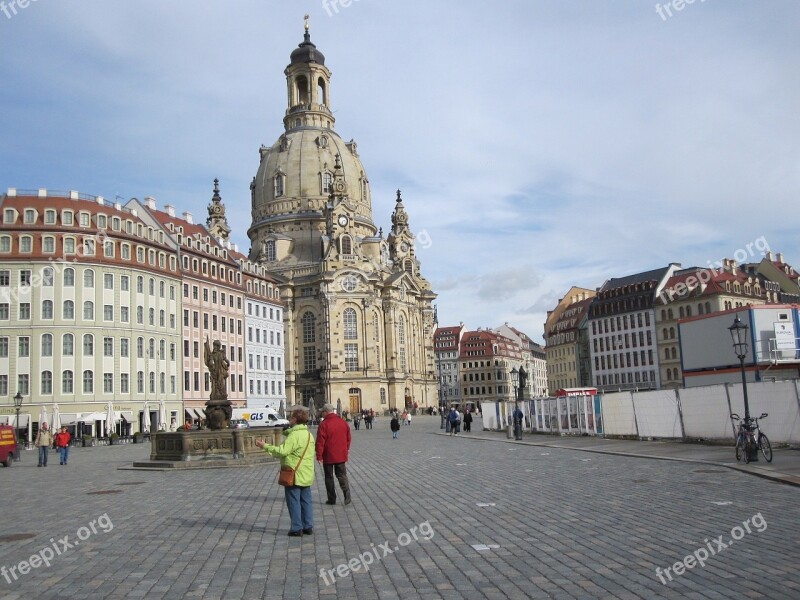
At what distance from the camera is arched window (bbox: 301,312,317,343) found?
11494cm

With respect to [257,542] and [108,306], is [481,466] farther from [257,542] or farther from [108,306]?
[108,306]

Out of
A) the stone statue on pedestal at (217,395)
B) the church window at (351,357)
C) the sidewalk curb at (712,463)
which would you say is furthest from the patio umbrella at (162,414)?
the church window at (351,357)

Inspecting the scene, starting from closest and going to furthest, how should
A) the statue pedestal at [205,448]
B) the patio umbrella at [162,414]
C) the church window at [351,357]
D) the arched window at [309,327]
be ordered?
1. the statue pedestal at [205,448]
2. the patio umbrella at [162,414]
3. the church window at [351,357]
4. the arched window at [309,327]

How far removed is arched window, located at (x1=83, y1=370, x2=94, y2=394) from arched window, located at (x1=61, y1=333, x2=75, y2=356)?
75.4 inches

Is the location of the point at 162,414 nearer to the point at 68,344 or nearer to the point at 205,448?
the point at 68,344

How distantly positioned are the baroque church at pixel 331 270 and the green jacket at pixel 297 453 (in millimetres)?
95534

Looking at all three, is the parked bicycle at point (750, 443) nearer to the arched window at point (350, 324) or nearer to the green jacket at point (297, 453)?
the green jacket at point (297, 453)

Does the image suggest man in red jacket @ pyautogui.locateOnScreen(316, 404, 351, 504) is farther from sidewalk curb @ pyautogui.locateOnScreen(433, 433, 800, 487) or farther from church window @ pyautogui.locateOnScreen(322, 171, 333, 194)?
church window @ pyautogui.locateOnScreen(322, 171, 333, 194)

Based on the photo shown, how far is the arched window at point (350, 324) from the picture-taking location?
11369 cm

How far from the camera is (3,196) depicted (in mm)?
64688

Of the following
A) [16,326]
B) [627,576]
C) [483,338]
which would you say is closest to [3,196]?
[16,326]

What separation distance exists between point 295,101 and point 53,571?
428ft

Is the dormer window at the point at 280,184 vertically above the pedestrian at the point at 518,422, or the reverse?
the dormer window at the point at 280,184

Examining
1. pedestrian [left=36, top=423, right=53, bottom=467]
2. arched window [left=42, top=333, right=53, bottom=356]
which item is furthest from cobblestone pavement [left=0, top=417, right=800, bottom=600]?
arched window [left=42, top=333, right=53, bottom=356]
